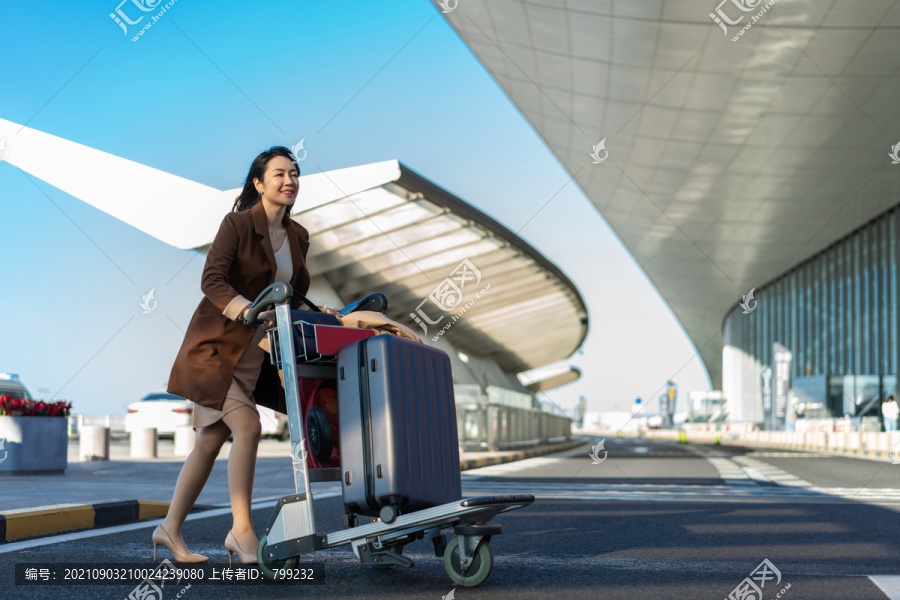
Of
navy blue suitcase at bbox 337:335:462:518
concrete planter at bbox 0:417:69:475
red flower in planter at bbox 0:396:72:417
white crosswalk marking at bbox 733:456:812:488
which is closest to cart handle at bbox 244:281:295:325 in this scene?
navy blue suitcase at bbox 337:335:462:518

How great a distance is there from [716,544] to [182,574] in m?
2.72

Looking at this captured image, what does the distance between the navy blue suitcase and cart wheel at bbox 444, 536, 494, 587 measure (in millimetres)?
192

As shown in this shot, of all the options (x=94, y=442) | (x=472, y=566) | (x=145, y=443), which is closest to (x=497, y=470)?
(x=145, y=443)

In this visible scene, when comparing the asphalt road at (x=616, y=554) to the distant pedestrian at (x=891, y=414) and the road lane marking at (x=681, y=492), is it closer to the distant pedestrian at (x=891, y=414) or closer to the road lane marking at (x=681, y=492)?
the road lane marking at (x=681, y=492)

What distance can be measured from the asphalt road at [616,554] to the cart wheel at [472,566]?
0.04m

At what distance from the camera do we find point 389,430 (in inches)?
120

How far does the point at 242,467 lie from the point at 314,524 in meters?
0.49

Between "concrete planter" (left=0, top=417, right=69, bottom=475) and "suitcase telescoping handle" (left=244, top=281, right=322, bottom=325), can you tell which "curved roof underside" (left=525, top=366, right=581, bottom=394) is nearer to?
"concrete planter" (left=0, top=417, right=69, bottom=475)

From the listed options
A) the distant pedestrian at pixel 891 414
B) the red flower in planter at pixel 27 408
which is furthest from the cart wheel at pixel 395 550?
the distant pedestrian at pixel 891 414

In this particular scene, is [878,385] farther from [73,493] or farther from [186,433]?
[73,493]

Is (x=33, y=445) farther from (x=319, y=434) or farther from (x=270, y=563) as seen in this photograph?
(x=319, y=434)

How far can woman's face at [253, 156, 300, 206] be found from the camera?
369 cm

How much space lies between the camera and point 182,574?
3391 millimetres

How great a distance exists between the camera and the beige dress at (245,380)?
11.4 feet
